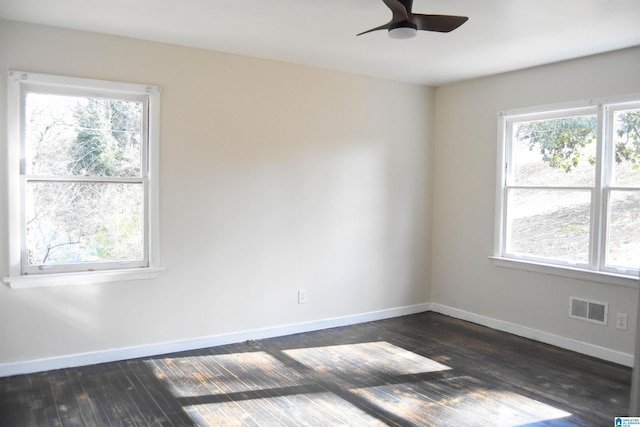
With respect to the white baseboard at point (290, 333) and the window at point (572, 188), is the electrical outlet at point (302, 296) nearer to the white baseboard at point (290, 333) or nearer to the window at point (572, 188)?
the white baseboard at point (290, 333)

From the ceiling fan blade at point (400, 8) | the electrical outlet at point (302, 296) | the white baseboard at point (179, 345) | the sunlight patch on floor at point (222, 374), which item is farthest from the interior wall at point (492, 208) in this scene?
the sunlight patch on floor at point (222, 374)

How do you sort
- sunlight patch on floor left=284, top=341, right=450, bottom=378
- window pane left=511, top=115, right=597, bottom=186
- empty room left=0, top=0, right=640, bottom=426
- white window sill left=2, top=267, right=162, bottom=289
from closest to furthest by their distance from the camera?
empty room left=0, top=0, right=640, bottom=426 → white window sill left=2, top=267, right=162, bottom=289 → sunlight patch on floor left=284, top=341, right=450, bottom=378 → window pane left=511, top=115, right=597, bottom=186

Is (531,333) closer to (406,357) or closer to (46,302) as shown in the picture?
(406,357)

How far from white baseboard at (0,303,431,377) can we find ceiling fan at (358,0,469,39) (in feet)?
9.32

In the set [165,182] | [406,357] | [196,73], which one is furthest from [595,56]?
[165,182]

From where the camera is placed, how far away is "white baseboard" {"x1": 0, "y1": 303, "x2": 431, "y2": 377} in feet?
11.5

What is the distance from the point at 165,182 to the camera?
3.97 meters

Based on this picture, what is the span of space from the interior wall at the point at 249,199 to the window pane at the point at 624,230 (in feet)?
6.42

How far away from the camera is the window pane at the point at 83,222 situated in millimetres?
3566

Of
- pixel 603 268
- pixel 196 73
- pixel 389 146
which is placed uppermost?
pixel 196 73

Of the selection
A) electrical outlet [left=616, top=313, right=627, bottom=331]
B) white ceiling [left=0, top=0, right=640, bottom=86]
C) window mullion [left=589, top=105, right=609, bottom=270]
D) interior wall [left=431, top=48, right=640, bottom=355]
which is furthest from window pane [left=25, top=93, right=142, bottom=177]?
electrical outlet [left=616, top=313, right=627, bottom=331]

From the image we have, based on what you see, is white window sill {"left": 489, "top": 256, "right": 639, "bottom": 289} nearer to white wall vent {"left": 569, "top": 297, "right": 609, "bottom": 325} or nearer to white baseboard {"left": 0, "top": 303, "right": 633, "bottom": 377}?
white wall vent {"left": 569, "top": 297, "right": 609, "bottom": 325}

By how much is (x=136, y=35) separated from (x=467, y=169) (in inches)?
135

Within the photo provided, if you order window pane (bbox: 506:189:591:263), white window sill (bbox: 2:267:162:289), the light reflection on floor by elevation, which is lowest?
the light reflection on floor
